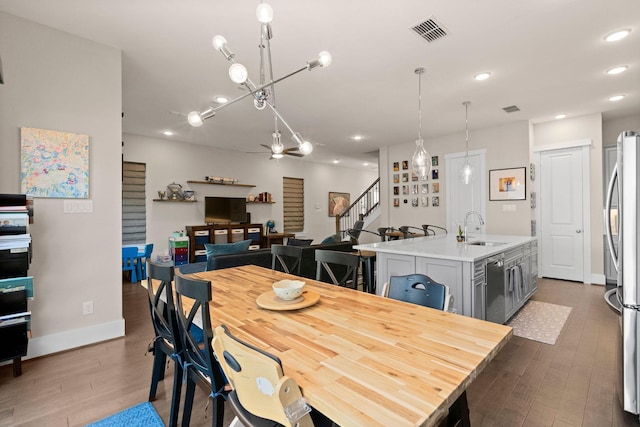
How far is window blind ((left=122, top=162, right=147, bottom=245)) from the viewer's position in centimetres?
615

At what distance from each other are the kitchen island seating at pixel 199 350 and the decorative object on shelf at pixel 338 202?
8440mm

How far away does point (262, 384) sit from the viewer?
2.93 ft

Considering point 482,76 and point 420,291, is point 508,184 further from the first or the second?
point 420,291

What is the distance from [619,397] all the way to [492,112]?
167 inches

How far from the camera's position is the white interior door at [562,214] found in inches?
207

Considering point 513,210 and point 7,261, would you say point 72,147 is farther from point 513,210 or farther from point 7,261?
point 513,210

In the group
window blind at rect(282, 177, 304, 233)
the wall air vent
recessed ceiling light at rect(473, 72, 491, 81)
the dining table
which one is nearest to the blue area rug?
the dining table

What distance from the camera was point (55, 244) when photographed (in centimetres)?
269

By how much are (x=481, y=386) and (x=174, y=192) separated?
646cm

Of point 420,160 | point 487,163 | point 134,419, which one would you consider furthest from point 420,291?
point 487,163

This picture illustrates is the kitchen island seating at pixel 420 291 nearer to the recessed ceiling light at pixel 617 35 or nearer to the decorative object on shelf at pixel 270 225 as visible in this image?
the recessed ceiling light at pixel 617 35

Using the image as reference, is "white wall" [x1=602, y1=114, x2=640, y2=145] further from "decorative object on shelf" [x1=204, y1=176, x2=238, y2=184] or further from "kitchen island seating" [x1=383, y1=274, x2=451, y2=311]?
"decorative object on shelf" [x1=204, y1=176, x2=238, y2=184]

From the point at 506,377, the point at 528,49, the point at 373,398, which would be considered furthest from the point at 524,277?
the point at 373,398

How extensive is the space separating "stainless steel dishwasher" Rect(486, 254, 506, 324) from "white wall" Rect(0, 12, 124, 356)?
11.9ft
